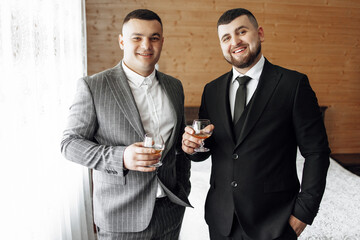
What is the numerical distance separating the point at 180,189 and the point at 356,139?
4.26 m

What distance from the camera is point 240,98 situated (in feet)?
4.83

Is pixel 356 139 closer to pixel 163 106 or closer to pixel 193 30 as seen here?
pixel 193 30

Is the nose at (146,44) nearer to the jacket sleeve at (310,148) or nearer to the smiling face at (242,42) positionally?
the smiling face at (242,42)

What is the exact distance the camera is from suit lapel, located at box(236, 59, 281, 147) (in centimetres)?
138

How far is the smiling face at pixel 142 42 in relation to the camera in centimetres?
147

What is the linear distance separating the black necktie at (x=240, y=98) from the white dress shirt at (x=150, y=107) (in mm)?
334

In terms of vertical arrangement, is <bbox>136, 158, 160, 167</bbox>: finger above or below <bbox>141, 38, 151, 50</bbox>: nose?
below

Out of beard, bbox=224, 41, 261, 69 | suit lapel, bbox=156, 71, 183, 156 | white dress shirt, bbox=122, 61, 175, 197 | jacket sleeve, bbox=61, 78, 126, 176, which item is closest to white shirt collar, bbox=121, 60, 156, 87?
white dress shirt, bbox=122, 61, 175, 197

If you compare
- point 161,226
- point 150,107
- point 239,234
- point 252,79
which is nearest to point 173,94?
point 150,107

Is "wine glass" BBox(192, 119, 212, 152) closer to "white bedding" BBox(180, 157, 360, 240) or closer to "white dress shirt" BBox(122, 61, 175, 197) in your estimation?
"white dress shirt" BBox(122, 61, 175, 197)

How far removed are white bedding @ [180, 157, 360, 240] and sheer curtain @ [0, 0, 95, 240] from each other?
0.91m

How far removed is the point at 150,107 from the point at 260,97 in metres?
0.55

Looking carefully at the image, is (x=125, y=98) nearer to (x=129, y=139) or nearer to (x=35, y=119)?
(x=129, y=139)

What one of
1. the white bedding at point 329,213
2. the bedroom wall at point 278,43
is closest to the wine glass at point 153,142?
the white bedding at point 329,213
